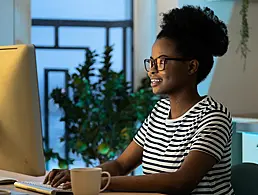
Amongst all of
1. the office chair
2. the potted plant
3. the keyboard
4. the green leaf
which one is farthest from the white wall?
the office chair

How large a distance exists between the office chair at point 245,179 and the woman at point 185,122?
33mm

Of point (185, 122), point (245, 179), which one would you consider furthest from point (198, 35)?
point (245, 179)

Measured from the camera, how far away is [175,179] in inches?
68.6

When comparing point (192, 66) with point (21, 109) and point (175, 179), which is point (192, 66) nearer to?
point (175, 179)

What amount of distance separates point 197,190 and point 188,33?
21.7 inches

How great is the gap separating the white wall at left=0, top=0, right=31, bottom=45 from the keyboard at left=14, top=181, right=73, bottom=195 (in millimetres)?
2224

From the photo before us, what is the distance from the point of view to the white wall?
3865 millimetres

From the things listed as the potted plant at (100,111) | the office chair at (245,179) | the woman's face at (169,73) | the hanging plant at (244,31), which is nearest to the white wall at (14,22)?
the potted plant at (100,111)

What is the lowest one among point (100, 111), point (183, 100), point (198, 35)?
point (100, 111)

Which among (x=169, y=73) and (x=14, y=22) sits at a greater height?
(x=14, y=22)

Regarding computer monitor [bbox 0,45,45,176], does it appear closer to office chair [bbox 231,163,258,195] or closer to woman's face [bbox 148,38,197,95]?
woman's face [bbox 148,38,197,95]

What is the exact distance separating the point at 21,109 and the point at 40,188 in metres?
0.25

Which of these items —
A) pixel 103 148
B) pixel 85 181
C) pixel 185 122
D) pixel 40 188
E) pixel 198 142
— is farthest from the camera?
pixel 103 148

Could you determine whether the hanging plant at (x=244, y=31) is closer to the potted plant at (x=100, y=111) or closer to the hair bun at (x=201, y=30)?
the potted plant at (x=100, y=111)
